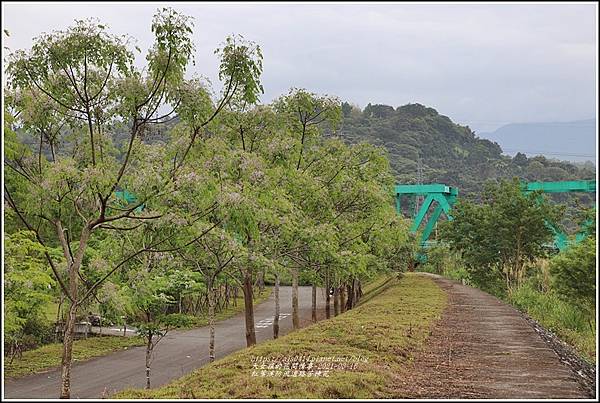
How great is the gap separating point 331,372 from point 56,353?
13.9m

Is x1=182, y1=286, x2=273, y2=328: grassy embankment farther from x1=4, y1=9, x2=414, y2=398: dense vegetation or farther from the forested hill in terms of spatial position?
the forested hill

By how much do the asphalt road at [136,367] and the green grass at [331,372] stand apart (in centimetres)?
299

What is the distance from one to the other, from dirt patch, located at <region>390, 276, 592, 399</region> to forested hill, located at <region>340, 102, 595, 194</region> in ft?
139

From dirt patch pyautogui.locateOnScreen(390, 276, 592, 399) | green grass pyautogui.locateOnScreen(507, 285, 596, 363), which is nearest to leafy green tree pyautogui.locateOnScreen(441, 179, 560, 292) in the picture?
green grass pyautogui.locateOnScreen(507, 285, 596, 363)

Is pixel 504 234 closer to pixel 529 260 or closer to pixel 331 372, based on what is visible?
pixel 529 260

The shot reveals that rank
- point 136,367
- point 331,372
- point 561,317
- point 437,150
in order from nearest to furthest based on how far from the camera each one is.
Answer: point 331,372
point 561,317
point 136,367
point 437,150

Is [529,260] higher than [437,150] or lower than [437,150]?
lower

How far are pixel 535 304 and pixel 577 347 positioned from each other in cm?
665

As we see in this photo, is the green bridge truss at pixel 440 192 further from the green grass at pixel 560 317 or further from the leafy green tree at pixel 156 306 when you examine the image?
the leafy green tree at pixel 156 306

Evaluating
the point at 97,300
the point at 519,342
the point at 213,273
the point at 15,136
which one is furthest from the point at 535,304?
the point at 15,136

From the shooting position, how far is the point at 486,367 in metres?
8.45

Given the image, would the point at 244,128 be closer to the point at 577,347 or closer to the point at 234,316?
the point at 577,347

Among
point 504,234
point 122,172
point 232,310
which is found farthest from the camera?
point 232,310

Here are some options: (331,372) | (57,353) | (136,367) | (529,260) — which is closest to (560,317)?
(529,260)
